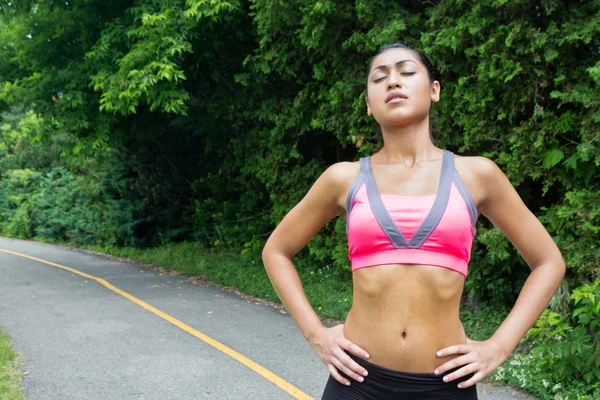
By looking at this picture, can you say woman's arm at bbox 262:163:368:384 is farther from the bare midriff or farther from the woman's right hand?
the bare midriff

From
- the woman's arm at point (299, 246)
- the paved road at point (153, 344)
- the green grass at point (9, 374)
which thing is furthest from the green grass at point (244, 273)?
the woman's arm at point (299, 246)

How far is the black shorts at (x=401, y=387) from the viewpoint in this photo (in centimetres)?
198

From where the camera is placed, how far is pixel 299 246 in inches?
90.5

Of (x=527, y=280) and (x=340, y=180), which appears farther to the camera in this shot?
(x=340, y=180)

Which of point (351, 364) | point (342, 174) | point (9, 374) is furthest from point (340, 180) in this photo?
point (9, 374)

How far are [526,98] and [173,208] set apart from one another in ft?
44.8

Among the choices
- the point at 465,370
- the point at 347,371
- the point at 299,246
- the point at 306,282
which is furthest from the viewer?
the point at 306,282

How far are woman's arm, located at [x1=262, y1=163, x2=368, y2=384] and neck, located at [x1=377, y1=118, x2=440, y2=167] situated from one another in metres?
0.16

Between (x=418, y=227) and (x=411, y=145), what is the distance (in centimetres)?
34

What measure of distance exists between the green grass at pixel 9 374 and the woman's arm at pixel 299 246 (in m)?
4.33

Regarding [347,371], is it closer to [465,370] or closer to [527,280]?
[465,370]

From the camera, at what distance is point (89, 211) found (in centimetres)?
2134

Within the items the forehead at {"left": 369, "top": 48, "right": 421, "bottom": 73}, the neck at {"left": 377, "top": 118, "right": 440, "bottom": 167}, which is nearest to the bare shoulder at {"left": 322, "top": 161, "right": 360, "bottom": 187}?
the neck at {"left": 377, "top": 118, "right": 440, "bottom": 167}

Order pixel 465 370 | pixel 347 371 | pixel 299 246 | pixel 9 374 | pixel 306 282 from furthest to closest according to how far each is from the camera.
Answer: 1. pixel 306 282
2. pixel 9 374
3. pixel 299 246
4. pixel 347 371
5. pixel 465 370
